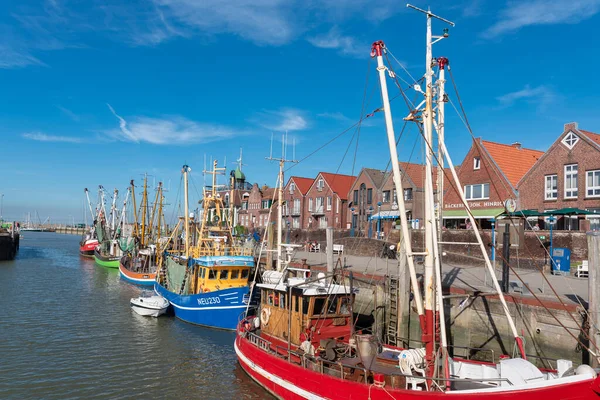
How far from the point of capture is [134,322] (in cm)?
2722

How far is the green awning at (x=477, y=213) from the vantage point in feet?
121

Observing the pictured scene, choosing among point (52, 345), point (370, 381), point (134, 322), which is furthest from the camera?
point (134, 322)

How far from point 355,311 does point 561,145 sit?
21.5 meters

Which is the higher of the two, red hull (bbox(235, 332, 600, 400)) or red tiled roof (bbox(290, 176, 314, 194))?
red tiled roof (bbox(290, 176, 314, 194))

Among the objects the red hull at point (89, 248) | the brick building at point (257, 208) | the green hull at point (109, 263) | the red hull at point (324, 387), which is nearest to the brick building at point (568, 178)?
the red hull at point (324, 387)

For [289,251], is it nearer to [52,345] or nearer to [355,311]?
[355,311]

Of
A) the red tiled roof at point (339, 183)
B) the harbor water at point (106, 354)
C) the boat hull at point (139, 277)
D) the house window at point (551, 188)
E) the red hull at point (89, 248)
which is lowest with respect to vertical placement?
the harbor water at point (106, 354)

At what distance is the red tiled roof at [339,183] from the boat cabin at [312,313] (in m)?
44.3

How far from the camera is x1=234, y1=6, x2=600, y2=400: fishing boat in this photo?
10.6m

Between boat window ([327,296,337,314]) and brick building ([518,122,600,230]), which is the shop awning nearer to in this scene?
brick building ([518,122,600,230])

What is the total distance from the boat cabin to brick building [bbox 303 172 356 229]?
142 feet

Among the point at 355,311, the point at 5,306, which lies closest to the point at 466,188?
the point at 355,311

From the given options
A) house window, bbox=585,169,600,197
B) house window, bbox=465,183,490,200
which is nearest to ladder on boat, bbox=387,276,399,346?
house window, bbox=585,169,600,197

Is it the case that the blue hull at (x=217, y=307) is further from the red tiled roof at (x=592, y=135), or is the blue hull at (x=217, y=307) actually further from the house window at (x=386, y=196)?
the house window at (x=386, y=196)
